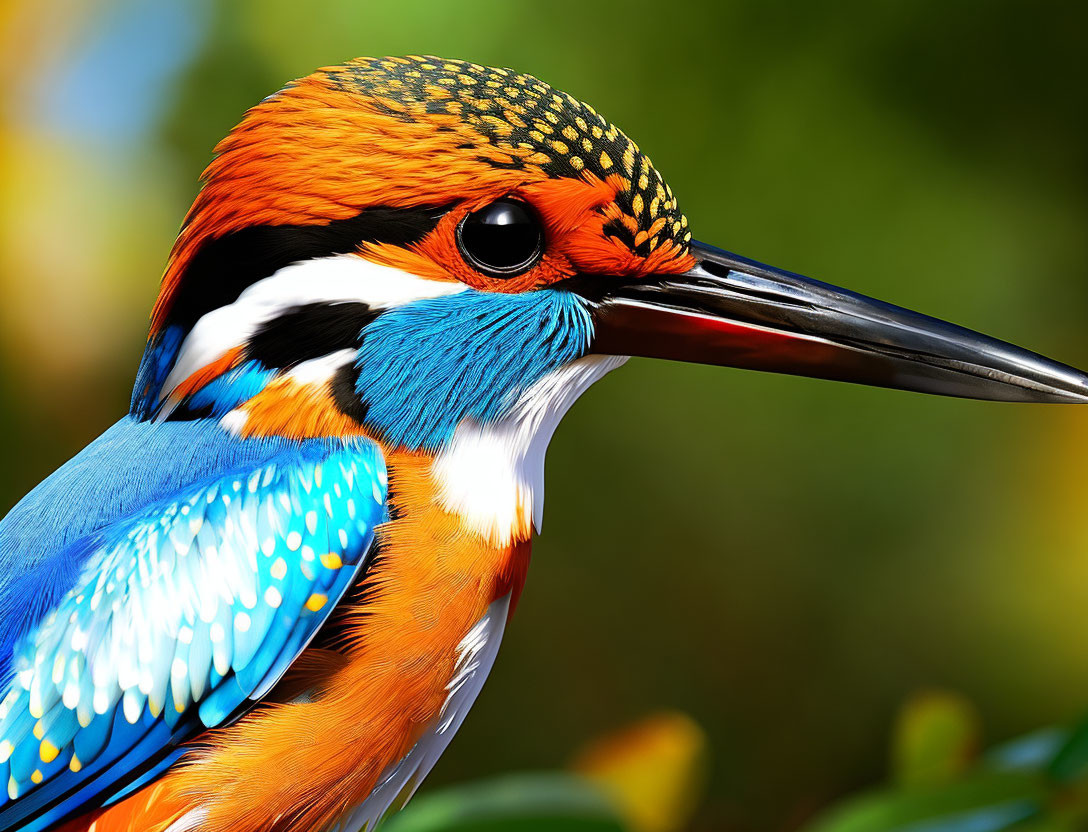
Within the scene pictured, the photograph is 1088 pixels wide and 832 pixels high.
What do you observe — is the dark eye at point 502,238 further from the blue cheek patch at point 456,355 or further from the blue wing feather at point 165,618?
the blue wing feather at point 165,618

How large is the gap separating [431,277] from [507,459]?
0.18m

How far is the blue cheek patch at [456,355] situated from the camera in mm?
863

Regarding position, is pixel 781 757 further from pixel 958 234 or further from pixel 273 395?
pixel 273 395

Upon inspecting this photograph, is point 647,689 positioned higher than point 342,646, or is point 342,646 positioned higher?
point 342,646

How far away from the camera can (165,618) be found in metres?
0.82

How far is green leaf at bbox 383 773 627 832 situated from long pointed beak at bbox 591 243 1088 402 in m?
0.52

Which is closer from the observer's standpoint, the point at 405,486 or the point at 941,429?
the point at 405,486

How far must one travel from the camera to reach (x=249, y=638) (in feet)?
2.67

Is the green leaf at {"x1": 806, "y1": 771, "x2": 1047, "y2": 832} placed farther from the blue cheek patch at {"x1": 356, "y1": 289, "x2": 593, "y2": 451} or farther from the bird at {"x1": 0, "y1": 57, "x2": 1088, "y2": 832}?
the blue cheek patch at {"x1": 356, "y1": 289, "x2": 593, "y2": 451}

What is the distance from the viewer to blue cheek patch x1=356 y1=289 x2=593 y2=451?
2.83 feet

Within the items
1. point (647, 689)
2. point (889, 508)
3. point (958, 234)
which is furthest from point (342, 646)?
point (958, 234)

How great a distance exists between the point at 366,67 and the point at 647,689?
1.63 metres

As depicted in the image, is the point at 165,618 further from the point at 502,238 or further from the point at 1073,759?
the point at 1073,759

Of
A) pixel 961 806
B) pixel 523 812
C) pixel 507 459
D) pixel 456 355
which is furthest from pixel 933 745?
pixel 456 355
